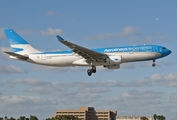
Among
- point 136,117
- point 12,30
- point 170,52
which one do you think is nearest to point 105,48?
point 170,52

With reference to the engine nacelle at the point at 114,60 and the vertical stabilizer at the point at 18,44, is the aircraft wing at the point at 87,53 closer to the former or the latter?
the engine nacelle at the point at 114,60

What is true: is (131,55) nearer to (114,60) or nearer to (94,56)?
(114,60)

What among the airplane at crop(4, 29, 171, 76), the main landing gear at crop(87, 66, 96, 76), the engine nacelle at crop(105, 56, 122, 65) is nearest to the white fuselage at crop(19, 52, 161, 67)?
the airplane at crop(4, 29, 171, 76)

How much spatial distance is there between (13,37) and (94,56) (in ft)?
67.1

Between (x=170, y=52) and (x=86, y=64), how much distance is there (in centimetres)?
1765

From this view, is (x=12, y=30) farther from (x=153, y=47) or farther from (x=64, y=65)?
(x=153, y=47)

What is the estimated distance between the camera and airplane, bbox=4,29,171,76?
59.4 meters

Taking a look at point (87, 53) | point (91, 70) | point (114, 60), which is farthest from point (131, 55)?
point (91, 70)

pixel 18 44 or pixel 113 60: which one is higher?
pixel 18 44

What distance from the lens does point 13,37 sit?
68062 millimetres

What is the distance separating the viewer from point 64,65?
205 ft

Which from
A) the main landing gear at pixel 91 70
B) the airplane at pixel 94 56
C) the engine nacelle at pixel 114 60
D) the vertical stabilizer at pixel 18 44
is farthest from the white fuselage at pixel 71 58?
the vertical stabilizer at pixel 18 44

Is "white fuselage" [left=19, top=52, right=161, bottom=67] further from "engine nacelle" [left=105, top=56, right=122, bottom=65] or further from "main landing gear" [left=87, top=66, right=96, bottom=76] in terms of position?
"main landing gear" [left=87, top=66, right=96, bottom=76]

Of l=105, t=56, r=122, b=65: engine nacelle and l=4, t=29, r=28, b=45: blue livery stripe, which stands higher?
l=4, t=29, r=28, b=45: blue livery stripe
